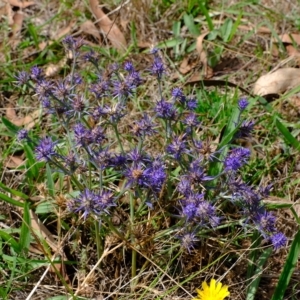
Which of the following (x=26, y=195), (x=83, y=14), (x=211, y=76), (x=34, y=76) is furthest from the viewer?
(x=83, y=14)

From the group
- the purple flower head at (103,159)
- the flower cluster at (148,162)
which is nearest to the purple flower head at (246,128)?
the flower cluster at (148,162)

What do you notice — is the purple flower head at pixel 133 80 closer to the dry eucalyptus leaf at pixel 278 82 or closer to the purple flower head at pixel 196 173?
the purple flower head at pixel 196 173

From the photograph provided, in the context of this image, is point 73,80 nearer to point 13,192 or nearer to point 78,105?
point 78,105

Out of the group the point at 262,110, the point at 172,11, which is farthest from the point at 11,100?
the point at 262,110

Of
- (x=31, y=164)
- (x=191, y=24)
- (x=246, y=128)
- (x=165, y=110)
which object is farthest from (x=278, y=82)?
(x=31, y=164)

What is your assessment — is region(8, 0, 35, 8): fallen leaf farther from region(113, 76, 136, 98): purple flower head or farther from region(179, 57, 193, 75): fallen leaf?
region(113, 76, 136, 98): purple flower head

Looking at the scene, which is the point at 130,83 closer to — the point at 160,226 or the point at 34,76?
the point at 34,76
